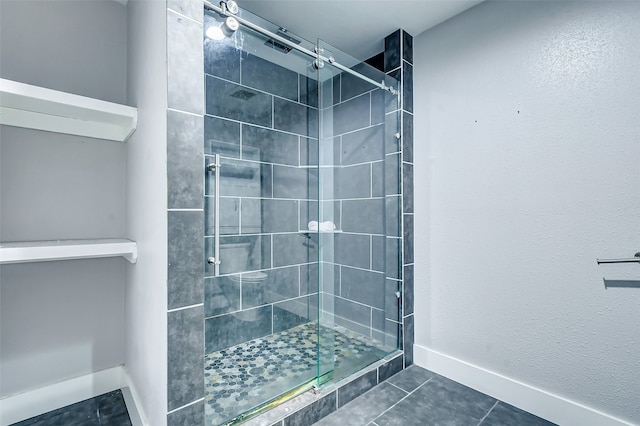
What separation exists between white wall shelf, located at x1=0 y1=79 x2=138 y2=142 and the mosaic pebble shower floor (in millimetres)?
1421

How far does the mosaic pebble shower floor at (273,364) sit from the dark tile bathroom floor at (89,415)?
0.44 m

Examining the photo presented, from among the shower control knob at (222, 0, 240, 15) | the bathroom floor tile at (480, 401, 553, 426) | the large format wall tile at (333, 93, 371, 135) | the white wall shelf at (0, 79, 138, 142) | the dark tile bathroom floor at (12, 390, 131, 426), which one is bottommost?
the bathroom floor tile at (480, 401, 553, 426)

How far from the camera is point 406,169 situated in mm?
2115

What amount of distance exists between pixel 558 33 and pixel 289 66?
1492mm

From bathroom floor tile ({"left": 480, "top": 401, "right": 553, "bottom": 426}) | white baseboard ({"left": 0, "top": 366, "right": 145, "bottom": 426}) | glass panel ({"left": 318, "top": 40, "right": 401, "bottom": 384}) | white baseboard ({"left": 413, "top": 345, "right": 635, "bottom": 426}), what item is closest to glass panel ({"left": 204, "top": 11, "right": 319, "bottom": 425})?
glass panel ({"left": 318, "top": 40, "right": 401, "bottom": 384})

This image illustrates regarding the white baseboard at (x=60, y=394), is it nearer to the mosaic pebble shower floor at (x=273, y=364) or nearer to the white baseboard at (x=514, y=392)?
the mosaic pebble shower floor at (x=273, y=364)

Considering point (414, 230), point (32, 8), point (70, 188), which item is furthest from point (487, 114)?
point (32, 8)

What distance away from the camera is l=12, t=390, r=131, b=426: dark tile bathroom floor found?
1.42m

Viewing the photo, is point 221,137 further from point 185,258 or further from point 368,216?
point 368,216

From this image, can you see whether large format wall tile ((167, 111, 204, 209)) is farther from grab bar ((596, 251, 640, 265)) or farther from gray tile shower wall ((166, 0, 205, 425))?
grab bar ((596, 251, 640, 265))

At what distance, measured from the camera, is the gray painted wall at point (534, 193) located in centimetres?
136

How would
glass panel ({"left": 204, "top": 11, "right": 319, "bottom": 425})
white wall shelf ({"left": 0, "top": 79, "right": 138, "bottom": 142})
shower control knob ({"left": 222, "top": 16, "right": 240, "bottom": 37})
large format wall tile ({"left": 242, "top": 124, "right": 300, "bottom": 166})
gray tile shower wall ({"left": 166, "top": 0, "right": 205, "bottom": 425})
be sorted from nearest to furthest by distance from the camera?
gray tile shower wall ({"left": 166, "top": 0, "right": 205, "bottom": 425}) < white wall shelf ({"left": 0, "top": 79, "right": 138, "bottom": 142}) < shower control knob ({"left": 222, "top": 16, "right": 240, "bottom": 37}) < glass panel ({"left": 204, "top": 11, "right": 319, "bottom": 425}) < large format wall tile ({"left": 242, "top": 124, "right": 300, "bottom": 166})

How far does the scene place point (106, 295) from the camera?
172 cm

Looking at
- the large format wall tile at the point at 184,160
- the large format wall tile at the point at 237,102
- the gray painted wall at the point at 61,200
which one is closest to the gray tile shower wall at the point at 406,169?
the large format wall tile at the point at 237,102
